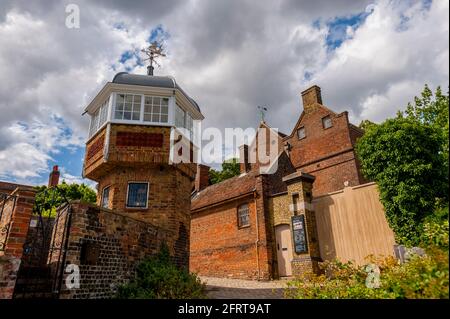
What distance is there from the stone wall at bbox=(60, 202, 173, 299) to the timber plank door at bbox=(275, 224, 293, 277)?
23.6 feet

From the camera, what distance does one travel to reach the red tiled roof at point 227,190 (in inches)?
674

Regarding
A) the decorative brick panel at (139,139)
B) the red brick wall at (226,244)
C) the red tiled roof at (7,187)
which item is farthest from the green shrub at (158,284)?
the red tiled roof at (7,187)

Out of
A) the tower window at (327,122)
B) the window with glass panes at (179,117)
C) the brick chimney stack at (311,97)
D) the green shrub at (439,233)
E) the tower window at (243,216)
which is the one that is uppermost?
the brick chimney stack at (311,97)

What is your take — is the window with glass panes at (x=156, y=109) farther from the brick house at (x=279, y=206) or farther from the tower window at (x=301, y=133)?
the tower window at (x=301, y=133)

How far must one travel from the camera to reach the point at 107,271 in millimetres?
7930

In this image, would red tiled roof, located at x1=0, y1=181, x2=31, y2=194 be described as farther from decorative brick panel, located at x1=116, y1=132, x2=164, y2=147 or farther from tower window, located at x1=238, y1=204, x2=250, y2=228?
tower window, located at x1=238, y1=204, x2=250, y2=228

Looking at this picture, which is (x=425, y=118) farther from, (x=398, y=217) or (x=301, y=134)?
(x=398, y=217)

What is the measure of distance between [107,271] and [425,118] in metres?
18.8

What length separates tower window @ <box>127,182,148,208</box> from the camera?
11594 mm

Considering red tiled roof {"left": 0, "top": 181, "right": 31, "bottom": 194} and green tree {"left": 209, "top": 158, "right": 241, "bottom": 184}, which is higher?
green tree {"left": 209, "top": 158, "right": 241, "bottom": 184}

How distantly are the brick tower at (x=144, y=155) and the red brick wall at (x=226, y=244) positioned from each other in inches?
170

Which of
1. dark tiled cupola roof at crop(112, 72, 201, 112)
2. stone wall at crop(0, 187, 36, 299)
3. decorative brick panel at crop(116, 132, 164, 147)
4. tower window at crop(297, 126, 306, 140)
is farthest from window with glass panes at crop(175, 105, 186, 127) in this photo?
tower window at crop(297, 126, 306, 140)

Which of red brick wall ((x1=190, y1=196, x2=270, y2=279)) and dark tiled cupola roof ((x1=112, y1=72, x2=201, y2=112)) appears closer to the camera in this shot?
dark tiled cupola roof ((x1=112, y1=72, x2=201, y2=112))

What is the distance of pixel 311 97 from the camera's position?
22953 mm
